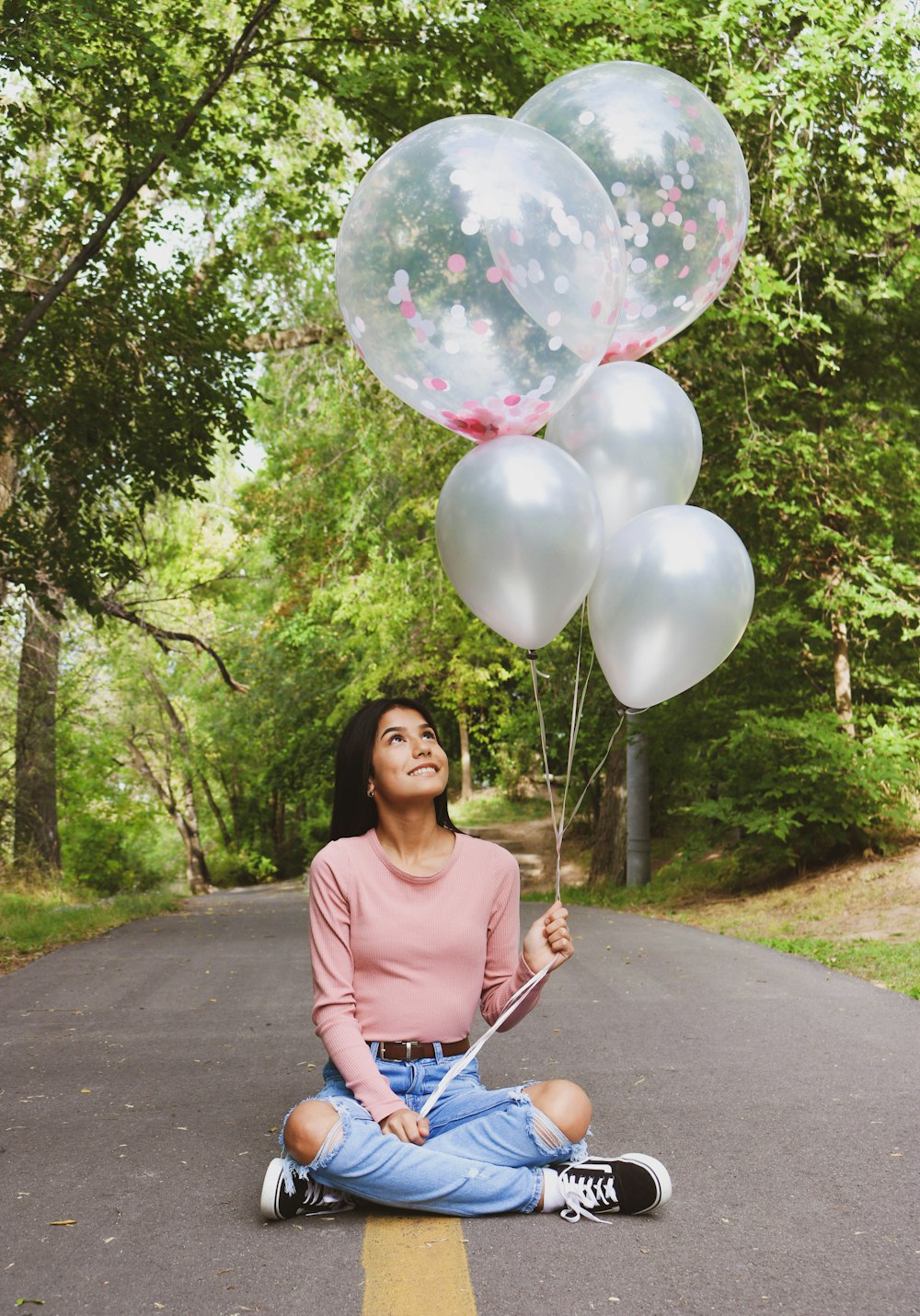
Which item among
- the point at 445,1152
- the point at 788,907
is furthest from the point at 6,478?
the point at 445,1152

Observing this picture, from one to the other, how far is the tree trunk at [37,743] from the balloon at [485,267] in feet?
46.4

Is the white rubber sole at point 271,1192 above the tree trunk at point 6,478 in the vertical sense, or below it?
below

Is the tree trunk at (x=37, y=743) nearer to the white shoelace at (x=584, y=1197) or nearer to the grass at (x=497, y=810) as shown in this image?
the grass at (x=497, y=810)

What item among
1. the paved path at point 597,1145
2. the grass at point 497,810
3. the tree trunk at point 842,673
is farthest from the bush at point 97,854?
the paved path at point 597,1145

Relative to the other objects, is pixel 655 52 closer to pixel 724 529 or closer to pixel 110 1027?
pixel 724 529

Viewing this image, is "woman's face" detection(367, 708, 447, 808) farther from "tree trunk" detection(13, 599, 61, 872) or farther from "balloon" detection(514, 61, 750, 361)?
"tree trunk" detection(13, 599, 61, 872)

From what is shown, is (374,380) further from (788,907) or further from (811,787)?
(788,907)

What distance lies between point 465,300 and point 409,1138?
2456 millimetres

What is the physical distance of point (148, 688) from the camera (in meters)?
27.5

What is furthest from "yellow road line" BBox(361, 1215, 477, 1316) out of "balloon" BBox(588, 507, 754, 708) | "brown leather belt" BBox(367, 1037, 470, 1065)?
"balloon" BBox(588, 507, 754, 708)

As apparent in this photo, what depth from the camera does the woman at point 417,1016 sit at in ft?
10.8

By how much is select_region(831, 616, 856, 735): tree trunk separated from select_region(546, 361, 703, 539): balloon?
9.25m

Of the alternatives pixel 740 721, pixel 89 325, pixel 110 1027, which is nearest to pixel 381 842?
pixel 110 1027

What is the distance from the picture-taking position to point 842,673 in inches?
522
